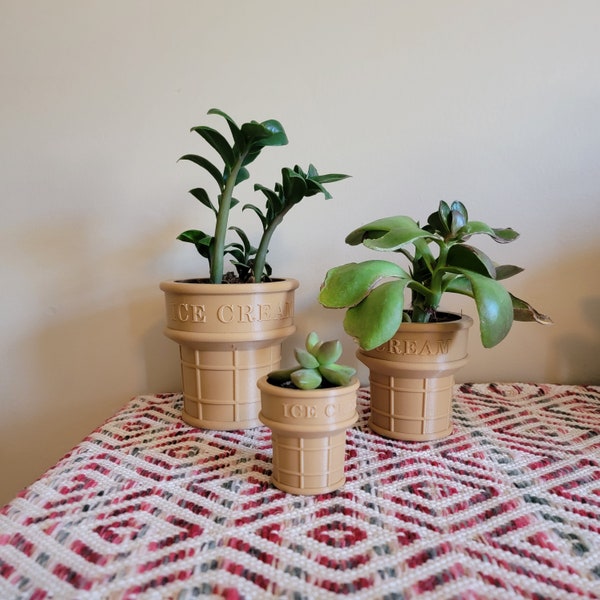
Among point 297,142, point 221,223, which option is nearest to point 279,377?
point 221,223

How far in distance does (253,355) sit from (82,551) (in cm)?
34

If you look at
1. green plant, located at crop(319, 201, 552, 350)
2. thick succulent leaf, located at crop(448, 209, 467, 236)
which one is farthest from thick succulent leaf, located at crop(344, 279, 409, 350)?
thick succulent leaf, located at crop(448, 209, 467, 236)

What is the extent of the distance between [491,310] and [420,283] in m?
0.12

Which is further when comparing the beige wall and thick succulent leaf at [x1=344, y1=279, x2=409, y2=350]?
the beige wall

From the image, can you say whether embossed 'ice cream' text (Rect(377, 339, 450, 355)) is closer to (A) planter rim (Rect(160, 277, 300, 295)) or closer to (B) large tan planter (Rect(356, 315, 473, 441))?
(B) large tan planter (Rect(356, 315, 473, 441))

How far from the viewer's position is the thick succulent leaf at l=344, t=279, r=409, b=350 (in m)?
0.56

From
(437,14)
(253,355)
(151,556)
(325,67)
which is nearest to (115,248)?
(253,355)

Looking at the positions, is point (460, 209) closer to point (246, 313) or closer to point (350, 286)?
point (350, 286)

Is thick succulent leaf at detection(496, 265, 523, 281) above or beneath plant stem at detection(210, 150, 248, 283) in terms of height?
beneath

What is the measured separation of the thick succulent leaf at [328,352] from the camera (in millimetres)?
523

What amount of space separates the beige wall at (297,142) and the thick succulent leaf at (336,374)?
37cm

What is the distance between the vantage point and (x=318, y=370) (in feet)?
1.78

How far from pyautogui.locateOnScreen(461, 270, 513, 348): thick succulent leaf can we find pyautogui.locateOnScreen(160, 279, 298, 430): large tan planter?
28 centimetres

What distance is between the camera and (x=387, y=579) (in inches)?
15.3
